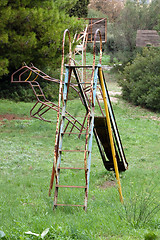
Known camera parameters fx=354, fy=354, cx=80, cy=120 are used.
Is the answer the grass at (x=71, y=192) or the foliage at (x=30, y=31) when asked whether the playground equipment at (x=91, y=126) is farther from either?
the foliage at (x=30, y=31)

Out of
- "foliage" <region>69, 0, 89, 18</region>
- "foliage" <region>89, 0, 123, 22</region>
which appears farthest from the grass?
"foliage" <region>89, 0, 123, 22</region>

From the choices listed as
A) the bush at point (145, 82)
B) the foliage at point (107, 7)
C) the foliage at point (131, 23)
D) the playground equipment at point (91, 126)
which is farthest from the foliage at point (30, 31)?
the foliage at point (107, 7)

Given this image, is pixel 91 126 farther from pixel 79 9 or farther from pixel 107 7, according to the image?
pixel 107 7

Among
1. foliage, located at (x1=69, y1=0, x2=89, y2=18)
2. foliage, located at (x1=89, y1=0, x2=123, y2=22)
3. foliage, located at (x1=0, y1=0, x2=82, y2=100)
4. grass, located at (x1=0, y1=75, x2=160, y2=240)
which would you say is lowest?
grass, located at (x1=0, y1=75, x2=160, y2=240)

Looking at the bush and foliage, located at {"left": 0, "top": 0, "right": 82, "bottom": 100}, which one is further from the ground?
foliage, located at {"left": 0, "top": 0, "right": 82, "bottom": 100}

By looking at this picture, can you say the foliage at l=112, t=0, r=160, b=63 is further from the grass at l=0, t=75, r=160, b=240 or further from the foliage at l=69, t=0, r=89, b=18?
the grass at l=0, t=75, r=160, b=240

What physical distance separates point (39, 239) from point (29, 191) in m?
2.23

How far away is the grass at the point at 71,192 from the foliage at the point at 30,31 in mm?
2895

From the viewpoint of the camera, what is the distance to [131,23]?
A: 30344 mm

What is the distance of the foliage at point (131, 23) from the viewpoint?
1180 inches

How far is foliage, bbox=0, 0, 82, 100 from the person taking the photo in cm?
1332

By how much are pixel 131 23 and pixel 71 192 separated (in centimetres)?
2701

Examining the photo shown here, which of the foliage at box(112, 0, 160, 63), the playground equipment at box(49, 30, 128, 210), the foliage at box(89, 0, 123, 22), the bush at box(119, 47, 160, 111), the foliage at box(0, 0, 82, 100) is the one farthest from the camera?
the foliage at box(89, 0, 123, 22)

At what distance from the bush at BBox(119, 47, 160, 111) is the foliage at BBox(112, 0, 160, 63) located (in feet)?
37.0
